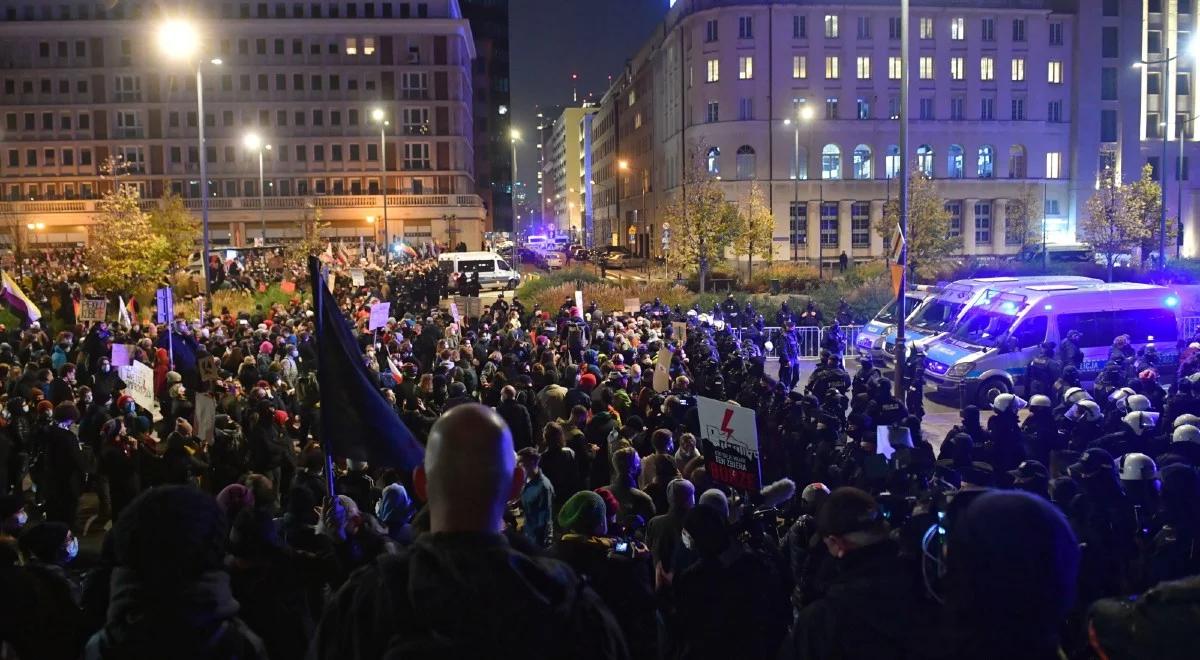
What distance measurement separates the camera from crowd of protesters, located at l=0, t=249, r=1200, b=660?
2.54 meters

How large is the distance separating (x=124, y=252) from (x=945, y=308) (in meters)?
23.8

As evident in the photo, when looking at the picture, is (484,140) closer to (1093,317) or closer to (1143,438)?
(1093,317)

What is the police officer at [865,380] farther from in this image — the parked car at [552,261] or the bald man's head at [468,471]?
the parked car at [552,261]

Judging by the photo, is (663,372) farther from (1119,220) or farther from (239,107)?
(239,107)

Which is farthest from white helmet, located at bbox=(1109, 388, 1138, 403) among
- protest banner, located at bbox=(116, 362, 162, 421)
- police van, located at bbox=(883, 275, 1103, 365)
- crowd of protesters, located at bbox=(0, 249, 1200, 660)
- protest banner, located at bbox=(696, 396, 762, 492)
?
protest banner, located at bbox=(116, 362, 162, 421)

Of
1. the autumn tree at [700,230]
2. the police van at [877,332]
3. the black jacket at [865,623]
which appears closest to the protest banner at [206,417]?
the black jacket at [865,623]

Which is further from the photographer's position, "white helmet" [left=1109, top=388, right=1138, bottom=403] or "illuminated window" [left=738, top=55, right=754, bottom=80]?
"illuminated window" [left=738, top=55, right=754, bottom=80]

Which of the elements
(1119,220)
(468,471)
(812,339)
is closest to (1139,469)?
(468,471)

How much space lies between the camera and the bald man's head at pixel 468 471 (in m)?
2.52

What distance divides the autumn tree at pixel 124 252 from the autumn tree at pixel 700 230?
64.7 feet

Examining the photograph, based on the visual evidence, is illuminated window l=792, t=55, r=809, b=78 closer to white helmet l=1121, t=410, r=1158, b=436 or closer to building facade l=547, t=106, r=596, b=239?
white helmet l=1121, t=410, r=1158, b=436

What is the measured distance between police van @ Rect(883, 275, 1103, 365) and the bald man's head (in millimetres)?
17730

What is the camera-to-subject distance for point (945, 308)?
68.5ft

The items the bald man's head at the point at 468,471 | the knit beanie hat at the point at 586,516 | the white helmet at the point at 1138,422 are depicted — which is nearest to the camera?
the bald man's head at the point at 468,471
